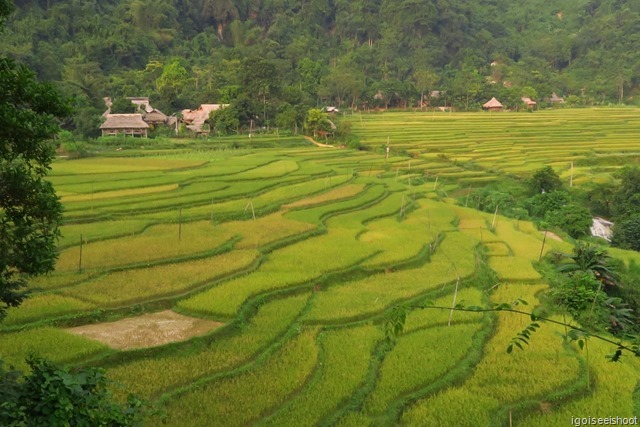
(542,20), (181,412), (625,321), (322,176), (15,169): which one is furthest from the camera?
(542,20)

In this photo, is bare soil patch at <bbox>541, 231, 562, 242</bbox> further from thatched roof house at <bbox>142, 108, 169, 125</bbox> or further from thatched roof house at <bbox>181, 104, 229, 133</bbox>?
thatched roof house at <bbox>142, 108, 169, 125</bbox>

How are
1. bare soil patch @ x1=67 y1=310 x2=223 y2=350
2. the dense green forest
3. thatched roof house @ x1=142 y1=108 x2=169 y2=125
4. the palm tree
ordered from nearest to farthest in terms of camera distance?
bare soil patch @ x1=67 y1=310 x2=223 y2=350 → the palm tree → thatched roof house @ x1=142 y1=108 x2=169 y2=125 → the dense green forest

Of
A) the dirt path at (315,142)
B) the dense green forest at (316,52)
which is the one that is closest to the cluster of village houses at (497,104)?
the dense green forest at (316,52)

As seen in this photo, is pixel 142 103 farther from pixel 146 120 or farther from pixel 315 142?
pixel 315 142

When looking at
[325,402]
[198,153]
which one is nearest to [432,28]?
[198,153]

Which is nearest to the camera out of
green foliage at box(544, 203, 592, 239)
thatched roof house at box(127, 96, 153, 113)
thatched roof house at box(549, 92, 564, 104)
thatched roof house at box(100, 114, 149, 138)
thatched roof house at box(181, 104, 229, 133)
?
green foliage at box(544, 203, 592, 239)

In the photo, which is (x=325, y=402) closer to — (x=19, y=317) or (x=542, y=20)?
(x=19, y=317)

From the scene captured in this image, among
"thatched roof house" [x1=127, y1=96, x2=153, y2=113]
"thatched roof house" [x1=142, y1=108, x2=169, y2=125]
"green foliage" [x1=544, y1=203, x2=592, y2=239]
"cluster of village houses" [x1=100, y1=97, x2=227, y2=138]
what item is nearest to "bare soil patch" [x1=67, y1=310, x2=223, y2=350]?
"green foliage" [x1=544, y1=203, x2=592, y2=239]
